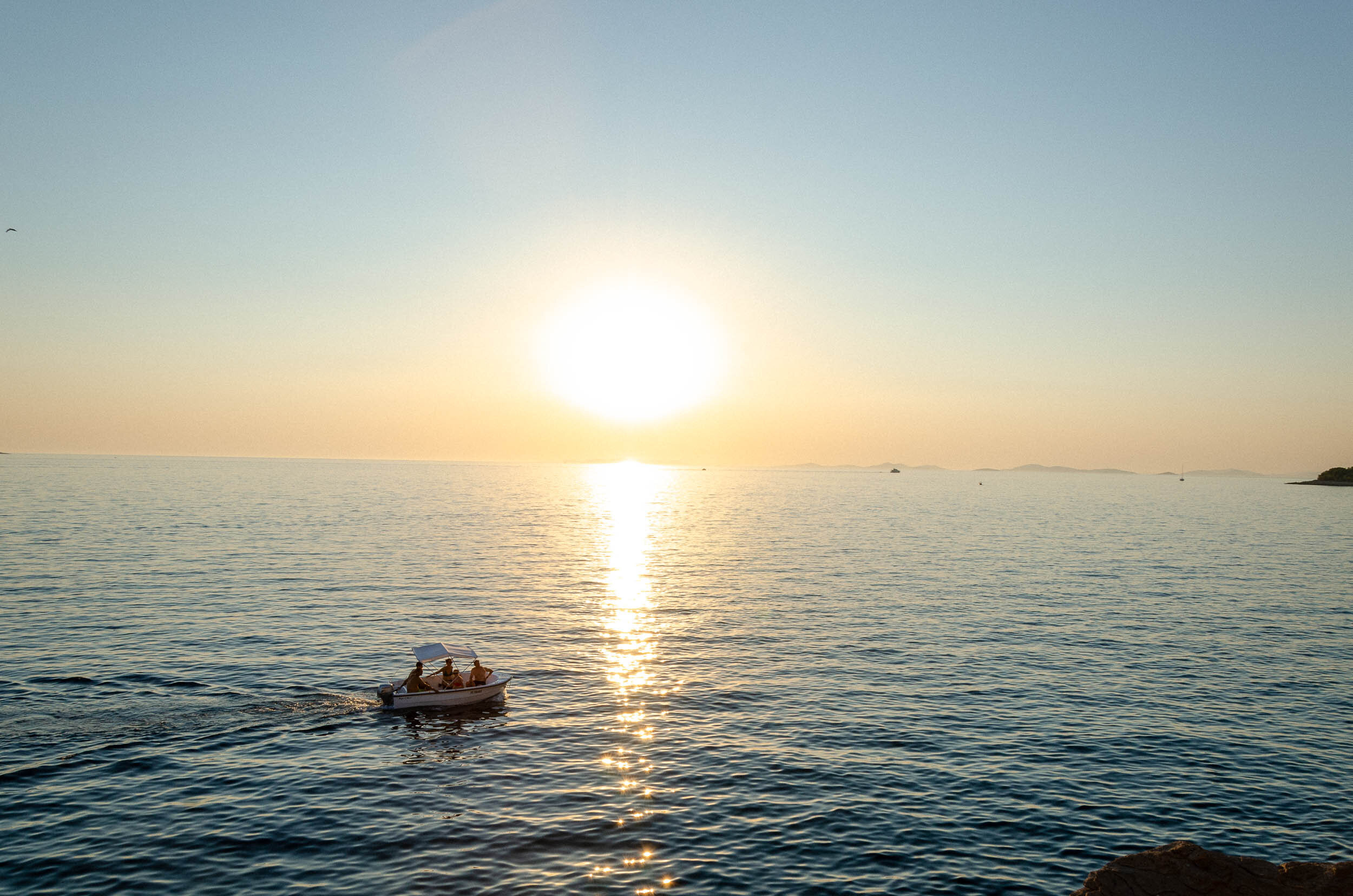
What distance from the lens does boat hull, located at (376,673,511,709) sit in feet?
134

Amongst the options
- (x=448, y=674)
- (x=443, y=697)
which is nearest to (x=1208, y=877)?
(x=443, y=697)

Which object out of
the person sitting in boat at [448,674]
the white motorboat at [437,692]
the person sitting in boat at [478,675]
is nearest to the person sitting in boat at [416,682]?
the white motorboat at [437,692]

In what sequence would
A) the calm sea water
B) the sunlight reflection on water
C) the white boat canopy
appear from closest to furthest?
the calm sea water < the sunlight reflection on water < the white boat canopy

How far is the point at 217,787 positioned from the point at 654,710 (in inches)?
751

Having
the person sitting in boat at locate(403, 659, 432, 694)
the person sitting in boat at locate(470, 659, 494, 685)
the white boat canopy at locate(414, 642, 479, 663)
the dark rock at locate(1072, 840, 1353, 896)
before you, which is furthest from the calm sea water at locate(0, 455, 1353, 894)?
the dark rock at locate(1072, 840, 1353, 896)

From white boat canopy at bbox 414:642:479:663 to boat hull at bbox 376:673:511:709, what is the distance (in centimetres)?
158

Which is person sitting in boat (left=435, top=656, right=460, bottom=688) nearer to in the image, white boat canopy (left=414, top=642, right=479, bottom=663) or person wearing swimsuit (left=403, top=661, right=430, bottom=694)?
white boat canopy (left=414, top=642, right=479, bottom=663)

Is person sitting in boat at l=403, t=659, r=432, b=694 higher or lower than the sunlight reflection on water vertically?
higher

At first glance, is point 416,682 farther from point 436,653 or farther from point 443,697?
point 436,653

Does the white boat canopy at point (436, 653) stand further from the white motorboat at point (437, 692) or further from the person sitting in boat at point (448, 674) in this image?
the person sitting in boat at point (448, 674)

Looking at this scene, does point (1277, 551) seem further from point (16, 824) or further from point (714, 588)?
point (16, 824)

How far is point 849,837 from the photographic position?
27125 millimetres

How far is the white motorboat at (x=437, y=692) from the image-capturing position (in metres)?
40.8

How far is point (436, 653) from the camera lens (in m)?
41.4
